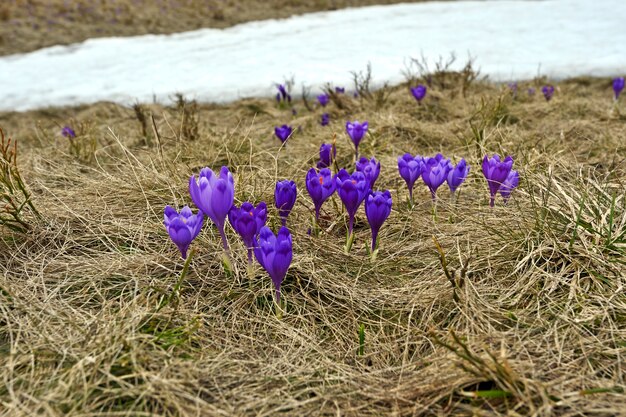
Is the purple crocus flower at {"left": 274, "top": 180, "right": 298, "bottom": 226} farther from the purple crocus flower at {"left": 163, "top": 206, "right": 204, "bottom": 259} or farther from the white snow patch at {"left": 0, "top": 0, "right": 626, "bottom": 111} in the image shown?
the white snow patch at {"left": 0, "top": 0, "right": 626, "bottom": 111}

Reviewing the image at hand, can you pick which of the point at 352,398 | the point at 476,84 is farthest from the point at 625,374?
the point at 476,84

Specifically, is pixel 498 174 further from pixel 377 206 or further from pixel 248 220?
pixel 248 220

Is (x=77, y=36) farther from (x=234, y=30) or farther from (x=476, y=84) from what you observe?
(x=476, y=84)

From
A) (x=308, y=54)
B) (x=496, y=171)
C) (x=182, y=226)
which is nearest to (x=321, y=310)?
(x=182, y=226)

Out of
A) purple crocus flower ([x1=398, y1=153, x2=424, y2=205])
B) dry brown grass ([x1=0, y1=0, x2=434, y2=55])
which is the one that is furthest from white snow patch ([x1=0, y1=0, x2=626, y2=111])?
purple crocus flower ([x1=398, y1=153, x2=424, y2=205])

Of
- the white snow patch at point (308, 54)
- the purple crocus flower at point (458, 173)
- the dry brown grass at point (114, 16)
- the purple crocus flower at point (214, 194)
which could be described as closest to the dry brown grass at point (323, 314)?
the purple crocus flower at point (458, 173)
